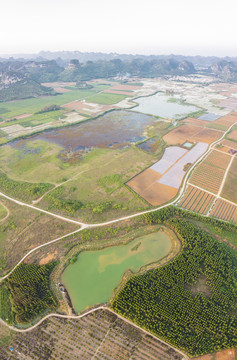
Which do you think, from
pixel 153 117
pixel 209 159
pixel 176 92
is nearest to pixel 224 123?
pixel 153 117

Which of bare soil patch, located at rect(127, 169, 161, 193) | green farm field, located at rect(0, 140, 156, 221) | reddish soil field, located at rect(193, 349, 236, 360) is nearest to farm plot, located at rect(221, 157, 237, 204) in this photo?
bare soil patch, located at rect(127, 169, 161, 193)

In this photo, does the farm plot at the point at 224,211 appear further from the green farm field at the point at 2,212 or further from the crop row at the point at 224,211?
the green farm field at the point at 2,212

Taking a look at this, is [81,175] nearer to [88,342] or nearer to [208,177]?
[208,177]

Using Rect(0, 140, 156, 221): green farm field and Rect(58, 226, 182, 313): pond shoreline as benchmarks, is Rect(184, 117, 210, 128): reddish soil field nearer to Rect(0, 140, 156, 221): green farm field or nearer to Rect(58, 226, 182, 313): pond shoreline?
Rect(0, 140, 156, 221): green farm field

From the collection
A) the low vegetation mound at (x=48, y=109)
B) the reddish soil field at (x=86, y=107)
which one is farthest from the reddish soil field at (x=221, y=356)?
the low vegetation mound at (x=48, y=109)

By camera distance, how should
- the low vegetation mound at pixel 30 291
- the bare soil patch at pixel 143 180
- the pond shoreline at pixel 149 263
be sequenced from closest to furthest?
the low vegetation mound at pixel 30 291 → the pond shoreline at pixel 149 263 → the bare soil patch at pixel 143 180

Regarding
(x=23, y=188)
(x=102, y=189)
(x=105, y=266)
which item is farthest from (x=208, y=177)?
(x=23, y=188)

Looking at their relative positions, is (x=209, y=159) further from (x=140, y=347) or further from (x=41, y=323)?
(x=41, y=323)
